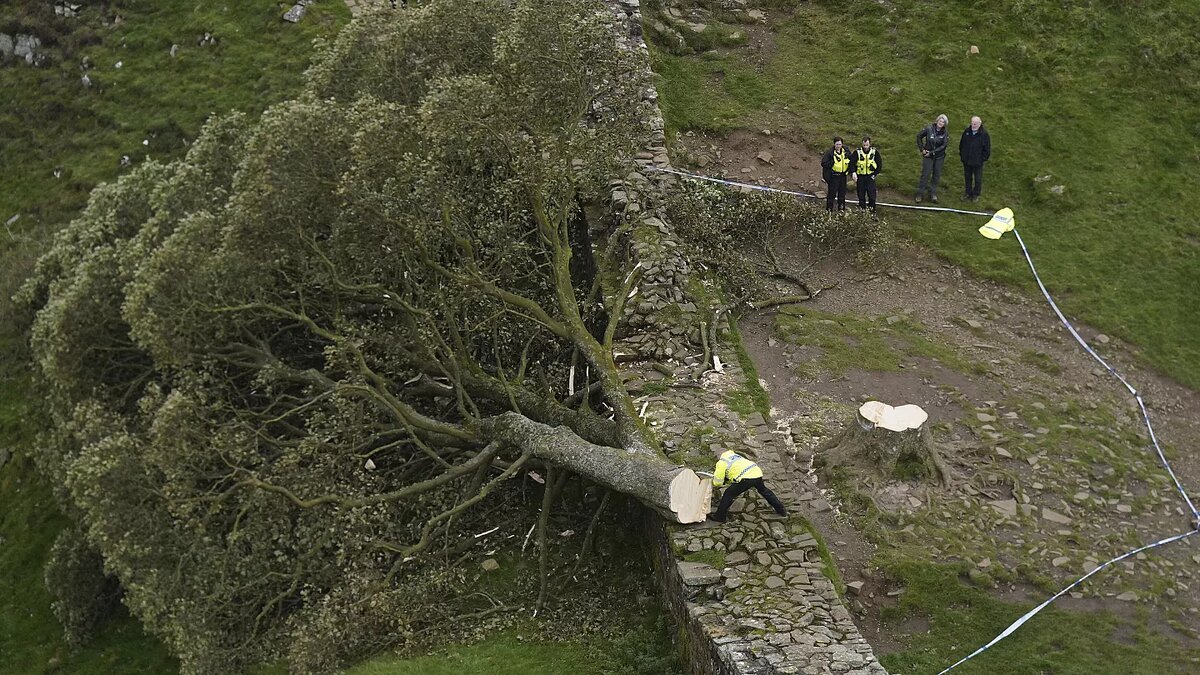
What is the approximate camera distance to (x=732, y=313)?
23.5 metres

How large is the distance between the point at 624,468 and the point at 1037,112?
58.2 feet

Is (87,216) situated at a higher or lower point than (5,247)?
higher

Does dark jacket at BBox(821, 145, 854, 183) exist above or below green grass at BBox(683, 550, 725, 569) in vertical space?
above

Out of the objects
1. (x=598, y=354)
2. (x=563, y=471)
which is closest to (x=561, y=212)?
(x=598, y=354)

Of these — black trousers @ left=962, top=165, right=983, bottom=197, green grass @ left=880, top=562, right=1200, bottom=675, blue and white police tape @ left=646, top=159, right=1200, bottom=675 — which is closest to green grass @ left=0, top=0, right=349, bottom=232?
blue and white police tape @ left=646, top=159, right=1200, bottom=675

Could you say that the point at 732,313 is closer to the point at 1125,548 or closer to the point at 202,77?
the point at 1125,548

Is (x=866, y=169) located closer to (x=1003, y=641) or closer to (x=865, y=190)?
(x=865, y=190)

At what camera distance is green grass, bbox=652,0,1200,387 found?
968 inches

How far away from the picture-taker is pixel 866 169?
25969mm

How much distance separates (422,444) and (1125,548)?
1202 centimetres

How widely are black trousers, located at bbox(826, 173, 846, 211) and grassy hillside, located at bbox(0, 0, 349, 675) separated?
17.5 metres

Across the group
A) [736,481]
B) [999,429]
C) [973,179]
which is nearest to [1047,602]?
[999,429]

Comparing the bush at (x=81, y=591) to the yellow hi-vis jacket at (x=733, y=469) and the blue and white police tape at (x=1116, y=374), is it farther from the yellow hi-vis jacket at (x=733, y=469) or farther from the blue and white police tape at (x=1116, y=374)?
the blue and white police tape at (x=1116, y=374)

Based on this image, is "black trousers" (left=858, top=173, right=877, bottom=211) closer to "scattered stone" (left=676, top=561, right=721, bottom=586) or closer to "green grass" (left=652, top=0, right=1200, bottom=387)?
"green grass" (left=652, top=0, right=1200, bottom=387)
